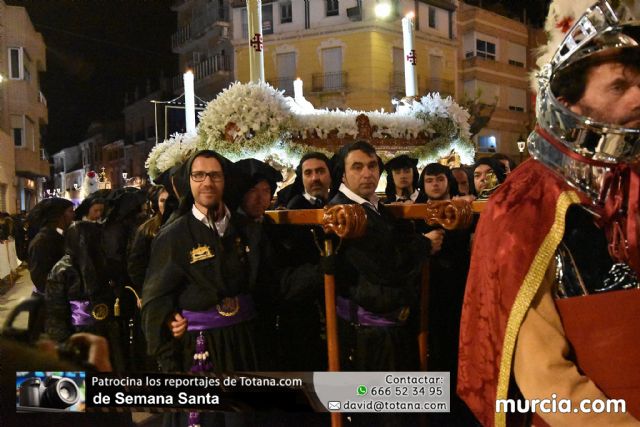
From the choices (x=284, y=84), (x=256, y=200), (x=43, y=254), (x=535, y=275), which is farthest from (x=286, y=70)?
(x=535, y=275)

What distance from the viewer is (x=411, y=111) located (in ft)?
7.64

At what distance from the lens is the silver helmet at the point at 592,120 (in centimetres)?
125

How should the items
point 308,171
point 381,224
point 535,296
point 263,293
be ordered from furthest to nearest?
point 308,171 → point 263,293 → point 381,224 → point 535,296

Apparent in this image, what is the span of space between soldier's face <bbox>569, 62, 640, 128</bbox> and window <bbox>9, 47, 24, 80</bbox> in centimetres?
195

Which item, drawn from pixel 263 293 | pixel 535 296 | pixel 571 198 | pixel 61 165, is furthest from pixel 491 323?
pixel 61 165

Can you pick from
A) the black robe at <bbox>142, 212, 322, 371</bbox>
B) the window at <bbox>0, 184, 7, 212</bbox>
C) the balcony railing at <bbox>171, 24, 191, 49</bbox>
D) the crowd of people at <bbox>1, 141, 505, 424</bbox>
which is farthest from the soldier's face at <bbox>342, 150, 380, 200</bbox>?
the window at <bbox>0, 184, 7, 212</bbox>

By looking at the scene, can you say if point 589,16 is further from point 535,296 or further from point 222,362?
point 222,362

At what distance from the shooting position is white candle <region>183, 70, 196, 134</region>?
225 centimetres

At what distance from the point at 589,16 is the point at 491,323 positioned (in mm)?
745

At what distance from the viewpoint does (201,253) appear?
6.16ft

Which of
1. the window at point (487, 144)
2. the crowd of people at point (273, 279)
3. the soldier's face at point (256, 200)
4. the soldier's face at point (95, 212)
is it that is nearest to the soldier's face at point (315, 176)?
the crowd of people at point (273, 279)

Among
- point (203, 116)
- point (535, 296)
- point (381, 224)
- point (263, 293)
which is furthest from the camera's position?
point (203, 116)

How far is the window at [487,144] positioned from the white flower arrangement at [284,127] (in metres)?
0.05

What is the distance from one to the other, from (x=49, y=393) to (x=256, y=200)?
41.0 inches
